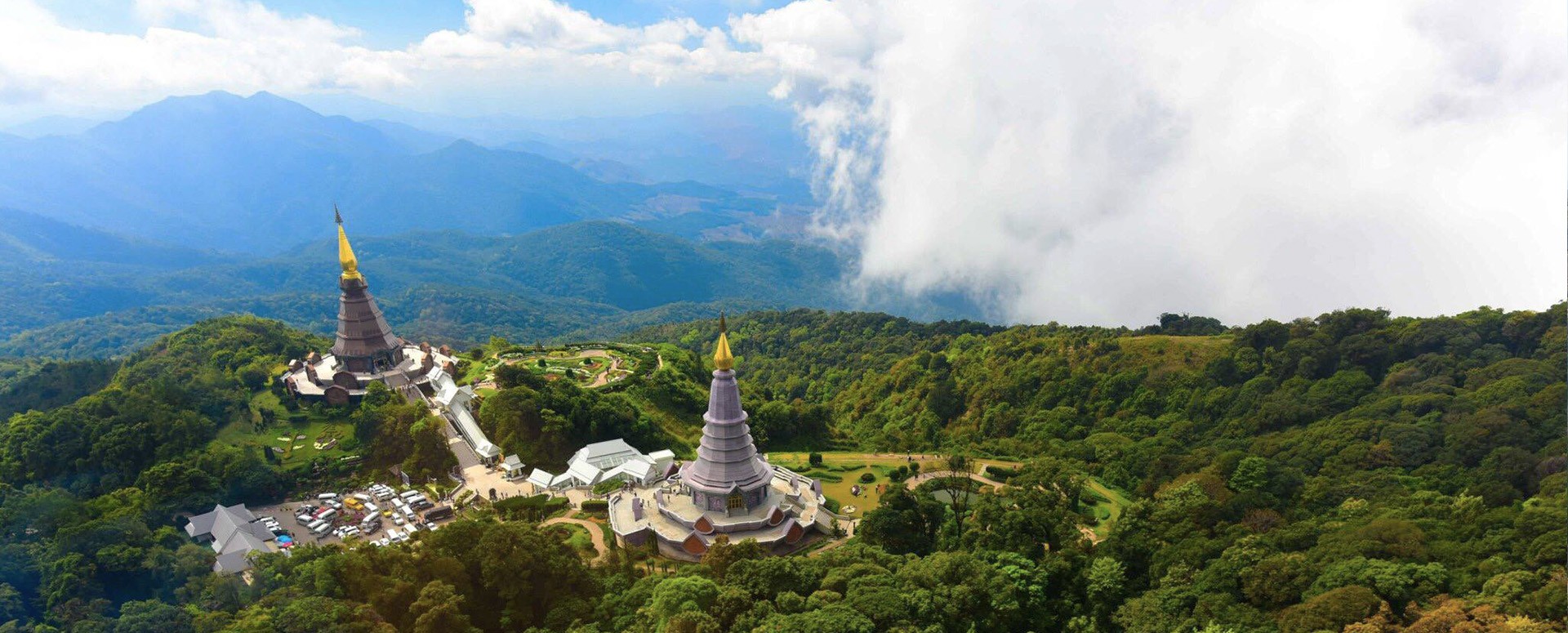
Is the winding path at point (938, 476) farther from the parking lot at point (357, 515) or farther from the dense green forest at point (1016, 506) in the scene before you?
the parking lot at point (357, 515)

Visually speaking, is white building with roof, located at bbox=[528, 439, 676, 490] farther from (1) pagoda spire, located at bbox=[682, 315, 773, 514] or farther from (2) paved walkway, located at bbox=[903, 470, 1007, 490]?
(2) paved walkway, located at bbox=[903, 470, 1007, 490]

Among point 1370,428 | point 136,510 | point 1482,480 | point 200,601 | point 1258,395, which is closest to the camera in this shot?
point 200,601

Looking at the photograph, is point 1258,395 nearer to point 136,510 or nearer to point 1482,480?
point 1482,480

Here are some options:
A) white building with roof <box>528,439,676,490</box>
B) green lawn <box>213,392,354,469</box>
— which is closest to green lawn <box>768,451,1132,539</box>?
white building with roof <box>528,439,676,490</box>

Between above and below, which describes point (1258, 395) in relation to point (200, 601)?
above

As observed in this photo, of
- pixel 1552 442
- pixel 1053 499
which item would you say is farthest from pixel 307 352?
pixel 1552 442

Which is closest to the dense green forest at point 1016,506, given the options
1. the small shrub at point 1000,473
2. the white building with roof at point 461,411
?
the small shrub at point 1000,473

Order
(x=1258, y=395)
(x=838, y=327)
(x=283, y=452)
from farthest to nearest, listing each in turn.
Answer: (x=838, y=327) → (x=1258, y=395) → (x=283, y=452)
